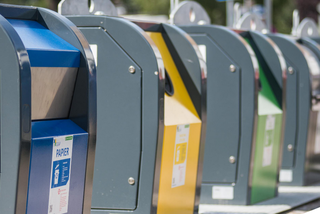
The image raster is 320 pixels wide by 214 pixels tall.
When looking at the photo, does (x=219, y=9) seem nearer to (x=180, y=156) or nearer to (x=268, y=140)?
(x=268, y=140)

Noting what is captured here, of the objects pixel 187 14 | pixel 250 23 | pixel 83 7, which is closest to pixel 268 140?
pixel 187 14

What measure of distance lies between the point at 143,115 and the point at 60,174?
2.96 feet

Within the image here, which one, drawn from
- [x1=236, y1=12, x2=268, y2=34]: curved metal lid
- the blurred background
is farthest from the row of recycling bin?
the blurred background

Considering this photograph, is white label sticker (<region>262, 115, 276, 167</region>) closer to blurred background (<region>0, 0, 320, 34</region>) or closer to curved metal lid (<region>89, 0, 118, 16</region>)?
curved metal lid (<region>89, 0, 118, 16</region>)

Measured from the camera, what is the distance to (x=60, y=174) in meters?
2.21

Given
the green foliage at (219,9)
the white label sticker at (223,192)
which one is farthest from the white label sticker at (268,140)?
the green foliage at (219,9)

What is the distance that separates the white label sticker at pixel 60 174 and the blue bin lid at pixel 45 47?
35 centimetres

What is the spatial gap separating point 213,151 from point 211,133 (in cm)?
15

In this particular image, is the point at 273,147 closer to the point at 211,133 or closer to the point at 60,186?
the point at 211,133

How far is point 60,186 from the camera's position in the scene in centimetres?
222

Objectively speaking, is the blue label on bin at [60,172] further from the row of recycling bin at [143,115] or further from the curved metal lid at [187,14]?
the curved metal lid at [187,14]

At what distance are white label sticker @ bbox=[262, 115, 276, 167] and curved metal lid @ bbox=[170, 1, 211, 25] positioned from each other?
3.71ft

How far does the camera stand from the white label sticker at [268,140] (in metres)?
4.21

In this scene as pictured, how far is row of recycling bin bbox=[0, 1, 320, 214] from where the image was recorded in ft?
6.88
